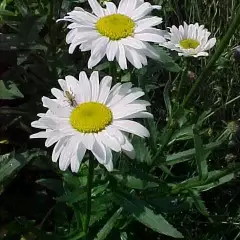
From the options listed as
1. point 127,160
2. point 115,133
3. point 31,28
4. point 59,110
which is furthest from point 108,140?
point 31,28

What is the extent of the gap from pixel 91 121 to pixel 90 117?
0.02 metres

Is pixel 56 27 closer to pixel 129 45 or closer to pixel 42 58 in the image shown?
pixel 42 58

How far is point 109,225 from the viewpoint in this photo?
1658 mm

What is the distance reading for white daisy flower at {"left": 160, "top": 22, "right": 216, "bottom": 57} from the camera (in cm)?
170

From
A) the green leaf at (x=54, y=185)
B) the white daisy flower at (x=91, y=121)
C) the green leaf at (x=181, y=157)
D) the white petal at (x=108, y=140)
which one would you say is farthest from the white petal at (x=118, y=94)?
the green leaf at (x=54, y=185)

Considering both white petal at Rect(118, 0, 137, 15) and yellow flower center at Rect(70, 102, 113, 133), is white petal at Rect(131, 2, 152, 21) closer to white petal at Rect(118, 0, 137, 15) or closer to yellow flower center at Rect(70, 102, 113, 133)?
white petal at Rect(118, 0, 137, 15)

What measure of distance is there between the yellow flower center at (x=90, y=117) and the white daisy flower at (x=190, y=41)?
37cm

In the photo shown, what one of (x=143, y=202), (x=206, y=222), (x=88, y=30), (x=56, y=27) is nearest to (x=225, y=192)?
(x=206, y=222)

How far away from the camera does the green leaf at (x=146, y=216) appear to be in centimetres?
155

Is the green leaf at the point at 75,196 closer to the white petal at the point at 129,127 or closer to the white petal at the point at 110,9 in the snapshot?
the white petal at the point at 129,127

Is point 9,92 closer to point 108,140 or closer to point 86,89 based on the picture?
point 86,89

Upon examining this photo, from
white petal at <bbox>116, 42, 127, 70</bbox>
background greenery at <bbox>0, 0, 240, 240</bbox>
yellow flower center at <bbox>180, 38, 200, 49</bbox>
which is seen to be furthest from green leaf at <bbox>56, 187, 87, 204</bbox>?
yellow flower center at <bbox>180, 38, 200, 49</bbox>

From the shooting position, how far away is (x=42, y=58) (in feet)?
6.81

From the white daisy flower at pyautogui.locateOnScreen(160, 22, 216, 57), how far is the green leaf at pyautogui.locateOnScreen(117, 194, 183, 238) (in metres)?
0.40
